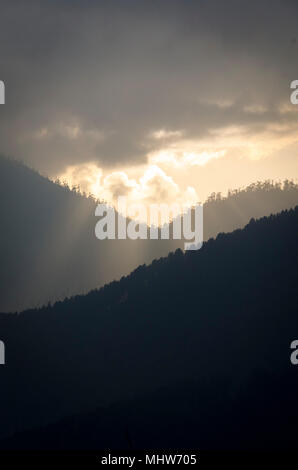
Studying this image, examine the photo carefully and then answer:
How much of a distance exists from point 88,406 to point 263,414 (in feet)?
201

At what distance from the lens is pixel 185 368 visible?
554 ft

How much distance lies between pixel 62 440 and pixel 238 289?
85859 mm

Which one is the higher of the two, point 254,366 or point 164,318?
point 164,318

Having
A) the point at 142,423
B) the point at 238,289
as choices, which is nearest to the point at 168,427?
the point at 142,423

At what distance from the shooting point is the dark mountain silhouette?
141875 mm

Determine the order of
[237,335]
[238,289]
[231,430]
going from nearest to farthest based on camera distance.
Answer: [231,430] < [237,335] < [238,289]

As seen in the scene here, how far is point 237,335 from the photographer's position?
172500mm

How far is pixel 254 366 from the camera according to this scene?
6280 inches

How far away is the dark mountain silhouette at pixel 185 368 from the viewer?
141875 millimetres

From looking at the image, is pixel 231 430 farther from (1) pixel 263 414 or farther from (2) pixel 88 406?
(2) pixel 88 406
